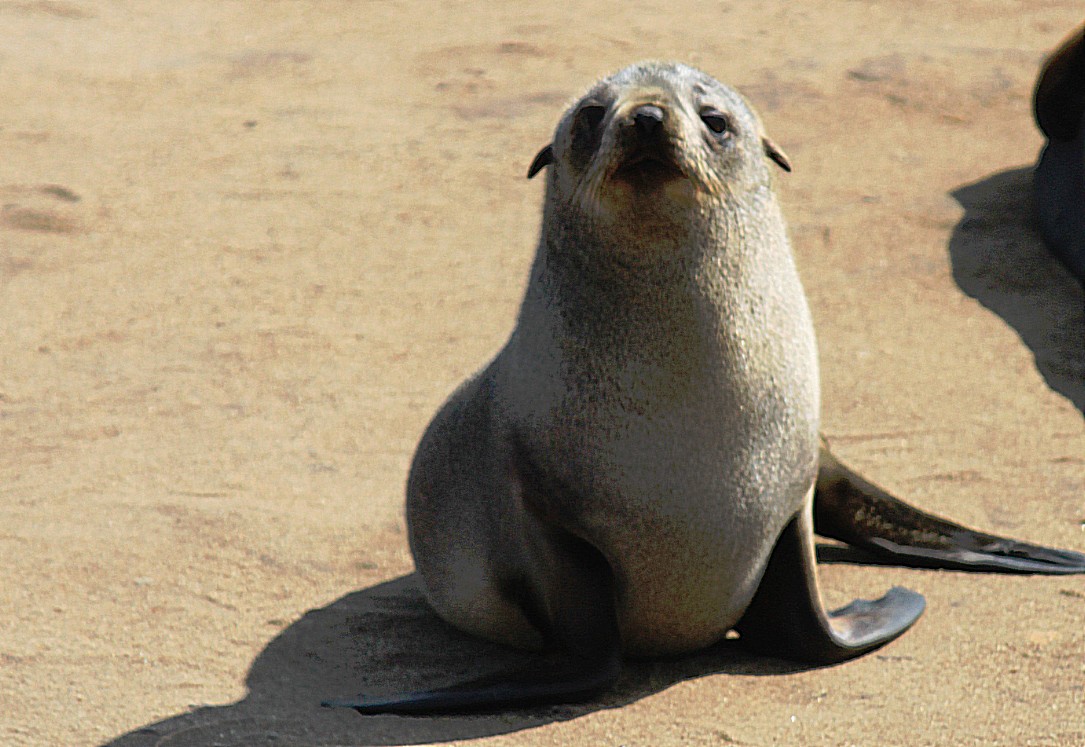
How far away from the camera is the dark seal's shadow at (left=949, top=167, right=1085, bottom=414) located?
6062 mm

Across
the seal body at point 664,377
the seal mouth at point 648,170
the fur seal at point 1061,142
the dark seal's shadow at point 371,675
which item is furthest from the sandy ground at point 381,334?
the seal mouth at point 648,170

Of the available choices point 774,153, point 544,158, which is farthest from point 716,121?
point 544,158

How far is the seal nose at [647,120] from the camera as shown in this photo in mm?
3188

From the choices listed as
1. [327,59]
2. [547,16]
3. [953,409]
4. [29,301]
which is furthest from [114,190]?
[953,409]

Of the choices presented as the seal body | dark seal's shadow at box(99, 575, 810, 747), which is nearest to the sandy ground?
dark seal's shadow at box(99, 575, 810, 747)

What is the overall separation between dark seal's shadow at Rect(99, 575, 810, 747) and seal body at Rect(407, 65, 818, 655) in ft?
0.64

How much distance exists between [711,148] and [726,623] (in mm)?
1233

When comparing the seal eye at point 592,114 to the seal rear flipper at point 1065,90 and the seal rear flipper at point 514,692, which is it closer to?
the seal rear flipper at point 514,692

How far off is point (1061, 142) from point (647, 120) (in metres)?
4.92

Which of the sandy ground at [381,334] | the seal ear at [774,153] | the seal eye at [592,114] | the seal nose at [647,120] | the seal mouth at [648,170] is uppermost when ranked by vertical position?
the seal nose at [647,120]

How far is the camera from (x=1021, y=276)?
6.92 m

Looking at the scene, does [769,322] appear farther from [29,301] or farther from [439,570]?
[29,301]

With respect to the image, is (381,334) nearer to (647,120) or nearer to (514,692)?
(514,692)

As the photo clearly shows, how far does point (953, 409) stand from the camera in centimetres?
567
